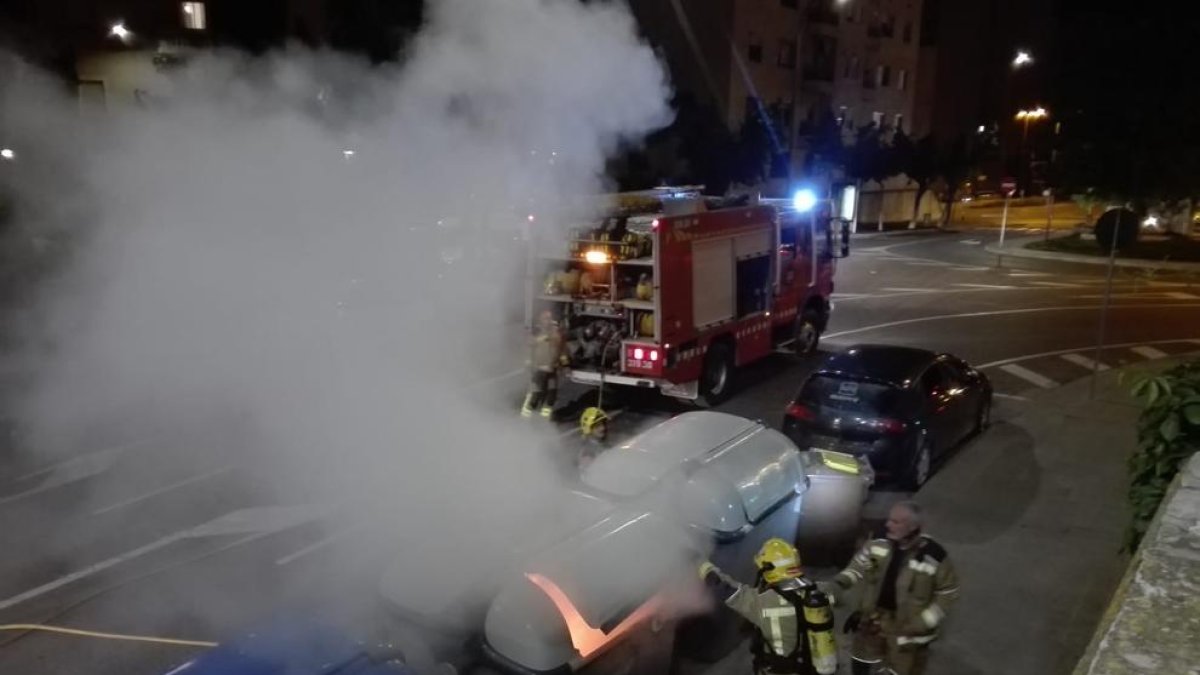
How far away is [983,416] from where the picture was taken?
10914 mm

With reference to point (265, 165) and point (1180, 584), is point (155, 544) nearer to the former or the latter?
point (265, 165)

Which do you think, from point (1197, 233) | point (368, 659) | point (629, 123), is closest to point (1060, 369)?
point (629, 123)

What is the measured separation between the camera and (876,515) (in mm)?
8586

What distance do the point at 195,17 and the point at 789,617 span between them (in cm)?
876

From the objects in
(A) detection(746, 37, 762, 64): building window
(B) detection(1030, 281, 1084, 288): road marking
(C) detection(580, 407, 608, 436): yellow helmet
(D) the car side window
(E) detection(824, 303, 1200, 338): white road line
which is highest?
(A) detection(746, 37, 762, 64): building window

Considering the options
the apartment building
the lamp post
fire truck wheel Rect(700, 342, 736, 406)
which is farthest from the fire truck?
the lamp post

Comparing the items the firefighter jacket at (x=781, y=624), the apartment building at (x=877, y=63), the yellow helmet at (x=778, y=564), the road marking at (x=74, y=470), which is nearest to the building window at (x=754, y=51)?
the apartment building at (x=877, y=63)

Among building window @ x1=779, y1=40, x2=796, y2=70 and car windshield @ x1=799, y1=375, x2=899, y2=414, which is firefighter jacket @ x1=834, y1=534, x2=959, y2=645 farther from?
building window @ x1=779, y1=40, x2=796, y2=70

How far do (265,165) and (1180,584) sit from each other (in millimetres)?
5023

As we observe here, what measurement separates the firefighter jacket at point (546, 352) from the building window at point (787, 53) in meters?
30.9

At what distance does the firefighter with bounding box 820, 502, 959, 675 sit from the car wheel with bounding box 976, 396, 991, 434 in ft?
21.0

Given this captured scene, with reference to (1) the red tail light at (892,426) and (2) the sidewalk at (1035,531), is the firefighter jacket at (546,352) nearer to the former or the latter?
(1) the red tail light at (892,426)

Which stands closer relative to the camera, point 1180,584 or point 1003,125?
point 1180,584

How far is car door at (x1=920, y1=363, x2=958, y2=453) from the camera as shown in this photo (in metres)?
9.34
